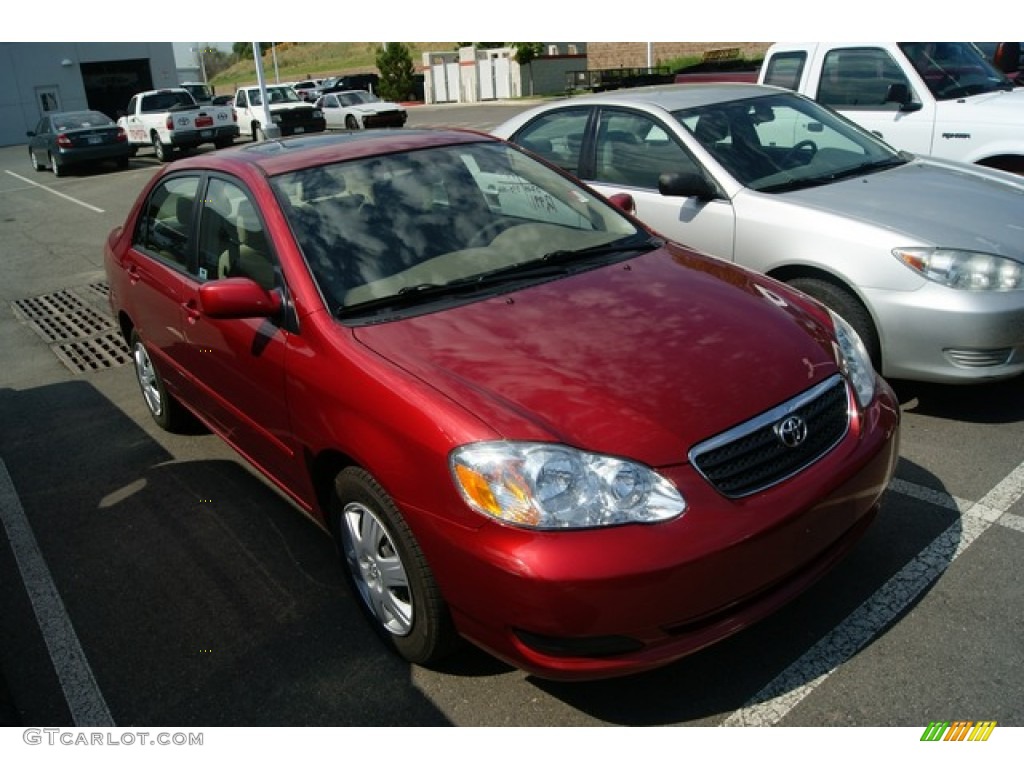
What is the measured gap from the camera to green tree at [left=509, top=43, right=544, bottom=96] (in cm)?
4228

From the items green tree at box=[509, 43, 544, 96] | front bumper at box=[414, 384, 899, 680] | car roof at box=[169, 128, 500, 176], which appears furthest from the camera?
green tree at box=[509, 43, 544, 96]

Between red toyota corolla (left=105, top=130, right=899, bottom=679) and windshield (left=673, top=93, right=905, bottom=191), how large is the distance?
4.96 feet

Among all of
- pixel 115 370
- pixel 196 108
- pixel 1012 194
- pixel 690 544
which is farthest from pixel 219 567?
pixel 196 108

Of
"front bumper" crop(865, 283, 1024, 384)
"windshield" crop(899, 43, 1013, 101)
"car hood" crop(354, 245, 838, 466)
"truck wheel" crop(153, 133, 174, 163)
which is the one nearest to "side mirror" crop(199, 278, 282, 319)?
"car hood" crop(354, 245, 838, 466)

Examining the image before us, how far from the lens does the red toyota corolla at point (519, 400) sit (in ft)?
7.57

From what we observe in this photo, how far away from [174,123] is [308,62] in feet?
236

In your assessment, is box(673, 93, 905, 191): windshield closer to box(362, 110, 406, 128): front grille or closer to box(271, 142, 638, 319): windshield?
box(271, 142, 638, 319): windshield

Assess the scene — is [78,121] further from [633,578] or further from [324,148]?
[633,578]

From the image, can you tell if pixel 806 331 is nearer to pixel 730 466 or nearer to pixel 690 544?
pixel 730 466

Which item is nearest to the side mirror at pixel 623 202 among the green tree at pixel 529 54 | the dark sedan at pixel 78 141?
the dark sedan at pixel 78 141

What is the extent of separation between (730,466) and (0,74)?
143 feet

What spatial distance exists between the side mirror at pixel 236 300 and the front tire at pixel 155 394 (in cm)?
186

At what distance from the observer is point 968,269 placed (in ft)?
13.3

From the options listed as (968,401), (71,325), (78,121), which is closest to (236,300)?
(968,401)
